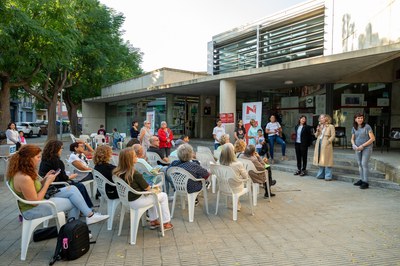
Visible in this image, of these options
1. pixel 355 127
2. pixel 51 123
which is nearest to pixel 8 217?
pixel 355 127

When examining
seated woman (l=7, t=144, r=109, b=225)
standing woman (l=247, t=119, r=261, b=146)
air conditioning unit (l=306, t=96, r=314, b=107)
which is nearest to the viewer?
seated woman (l=7, t=144, r=109, b=225)

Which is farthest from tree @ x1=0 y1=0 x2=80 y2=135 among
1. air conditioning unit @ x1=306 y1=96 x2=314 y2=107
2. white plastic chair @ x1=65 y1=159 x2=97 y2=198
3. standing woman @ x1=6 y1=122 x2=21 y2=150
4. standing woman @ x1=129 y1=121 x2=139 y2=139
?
air conditioning unit @ x1=306 y1=96 x2=314 y2=107

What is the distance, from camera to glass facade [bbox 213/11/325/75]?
34.5 feet

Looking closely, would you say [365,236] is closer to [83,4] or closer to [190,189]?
[190,189]

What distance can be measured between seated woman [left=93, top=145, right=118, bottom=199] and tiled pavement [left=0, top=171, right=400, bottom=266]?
0.54 metres

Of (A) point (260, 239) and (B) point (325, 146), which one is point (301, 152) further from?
(A) point (260, 239)

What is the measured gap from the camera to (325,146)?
7.36 meters

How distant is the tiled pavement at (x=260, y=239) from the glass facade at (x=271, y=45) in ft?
22.0

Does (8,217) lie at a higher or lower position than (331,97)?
lower

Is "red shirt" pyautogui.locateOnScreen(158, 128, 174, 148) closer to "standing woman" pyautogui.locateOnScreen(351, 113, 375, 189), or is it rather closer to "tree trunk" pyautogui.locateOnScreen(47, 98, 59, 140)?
"standing woman" pyautogui.locateOnScreen(351, 113, 375, 189)

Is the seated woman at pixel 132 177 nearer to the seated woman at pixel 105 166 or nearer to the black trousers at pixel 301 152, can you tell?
the seated woman at pixel 105 166

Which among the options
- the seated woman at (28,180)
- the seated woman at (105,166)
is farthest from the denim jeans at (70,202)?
the seated woman at (105,166)

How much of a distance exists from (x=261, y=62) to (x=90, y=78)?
49.2ft

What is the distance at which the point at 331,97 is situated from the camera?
40.3ft
